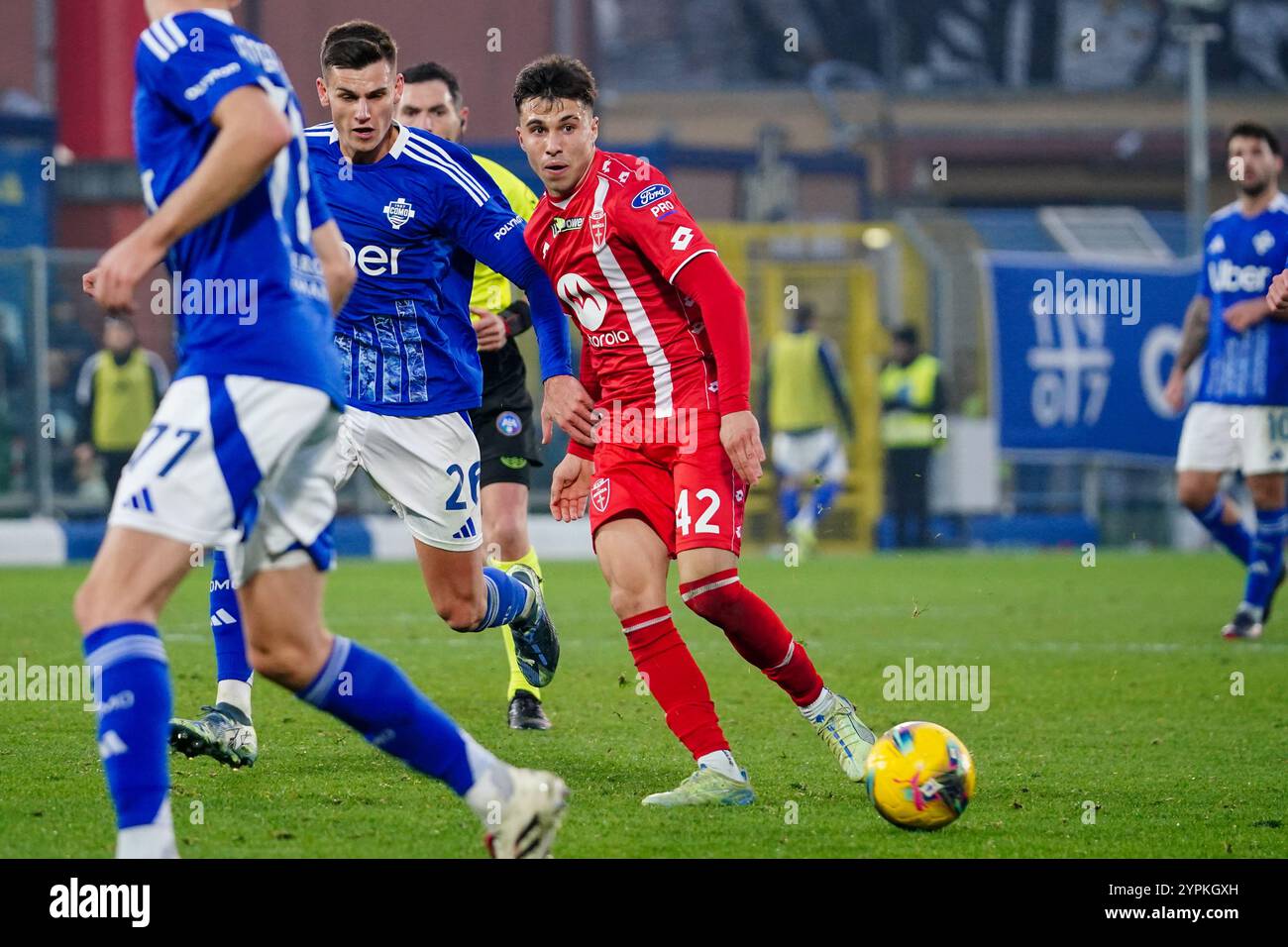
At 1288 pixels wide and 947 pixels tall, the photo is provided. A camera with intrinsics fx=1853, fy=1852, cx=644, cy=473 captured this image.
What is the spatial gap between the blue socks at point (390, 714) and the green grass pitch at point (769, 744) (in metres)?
0.47

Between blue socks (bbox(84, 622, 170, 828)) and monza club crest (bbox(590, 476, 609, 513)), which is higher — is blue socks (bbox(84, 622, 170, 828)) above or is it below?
below

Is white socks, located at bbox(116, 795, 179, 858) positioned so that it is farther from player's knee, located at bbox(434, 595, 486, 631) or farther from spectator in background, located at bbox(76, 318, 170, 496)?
spectator in background, located at bbox(76, 318, 170, 496)

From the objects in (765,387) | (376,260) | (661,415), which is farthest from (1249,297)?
(765,387)

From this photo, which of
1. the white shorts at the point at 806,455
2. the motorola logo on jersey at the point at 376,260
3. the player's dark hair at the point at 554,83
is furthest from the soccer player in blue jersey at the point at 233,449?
the white shorts at the point at 806,455

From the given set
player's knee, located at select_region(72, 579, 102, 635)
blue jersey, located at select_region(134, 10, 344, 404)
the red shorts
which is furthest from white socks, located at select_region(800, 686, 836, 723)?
player's knee, located at select_region(72, 579, 102, 635)

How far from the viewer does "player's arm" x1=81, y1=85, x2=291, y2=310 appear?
370cm

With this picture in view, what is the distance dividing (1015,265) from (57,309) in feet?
31.3

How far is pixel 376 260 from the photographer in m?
6.12

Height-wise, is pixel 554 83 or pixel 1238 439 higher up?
pixel 554 83

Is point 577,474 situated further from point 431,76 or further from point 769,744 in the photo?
point 431,76

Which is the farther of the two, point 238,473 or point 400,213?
point 400,213

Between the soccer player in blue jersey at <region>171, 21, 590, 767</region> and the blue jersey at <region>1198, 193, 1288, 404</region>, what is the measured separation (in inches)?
207

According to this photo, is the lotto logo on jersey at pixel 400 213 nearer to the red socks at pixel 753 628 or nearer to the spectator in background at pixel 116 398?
the red socks at pixel 753 628

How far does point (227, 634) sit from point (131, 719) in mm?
2194
